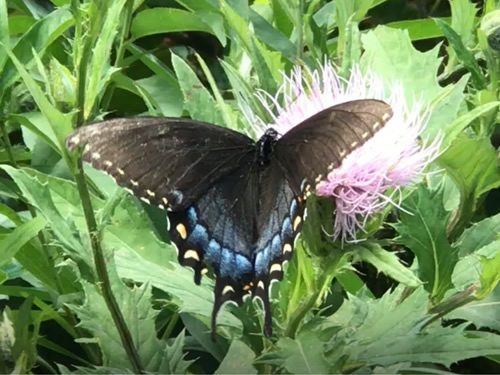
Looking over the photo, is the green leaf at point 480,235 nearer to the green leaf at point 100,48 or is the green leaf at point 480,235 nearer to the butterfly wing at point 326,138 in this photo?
the butterfly wing at point 326,138

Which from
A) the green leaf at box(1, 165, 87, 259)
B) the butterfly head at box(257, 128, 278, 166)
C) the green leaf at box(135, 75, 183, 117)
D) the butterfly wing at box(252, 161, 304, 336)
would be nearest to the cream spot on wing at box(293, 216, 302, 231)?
the butterfly wing at box(252, 161, 304, 336)

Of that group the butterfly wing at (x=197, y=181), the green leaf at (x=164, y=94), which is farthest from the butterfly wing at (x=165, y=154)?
the green leaf at (x=164, y=94)

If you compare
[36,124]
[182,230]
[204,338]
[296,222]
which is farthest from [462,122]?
[36,124]

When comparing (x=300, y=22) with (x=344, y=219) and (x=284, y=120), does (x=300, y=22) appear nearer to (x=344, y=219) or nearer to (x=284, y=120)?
(x=284, y=120)

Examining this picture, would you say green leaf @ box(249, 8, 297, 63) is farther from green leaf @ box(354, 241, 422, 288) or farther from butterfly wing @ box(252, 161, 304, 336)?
green leaf @ box(354, 241, 422, 288)

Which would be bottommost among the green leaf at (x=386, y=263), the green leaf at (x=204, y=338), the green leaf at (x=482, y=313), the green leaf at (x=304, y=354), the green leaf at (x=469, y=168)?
the green leaf at (x=204, y=338)

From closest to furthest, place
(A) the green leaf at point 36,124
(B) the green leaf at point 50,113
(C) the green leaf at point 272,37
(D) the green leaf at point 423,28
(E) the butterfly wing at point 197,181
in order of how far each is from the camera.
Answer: (B) the green leaf at point 50,113, (E) the butterfly wing at point 197,181, (A) the green leaf at point 36,124, (C) the green leaf at point 272,37, (D) the green leaf at point 423,28

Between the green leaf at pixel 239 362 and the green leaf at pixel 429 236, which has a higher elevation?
the green leaf at pixel 429 236

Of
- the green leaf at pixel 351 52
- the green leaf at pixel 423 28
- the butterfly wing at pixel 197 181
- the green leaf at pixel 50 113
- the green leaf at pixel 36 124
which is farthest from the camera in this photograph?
the green leaf at pixel 423 28
